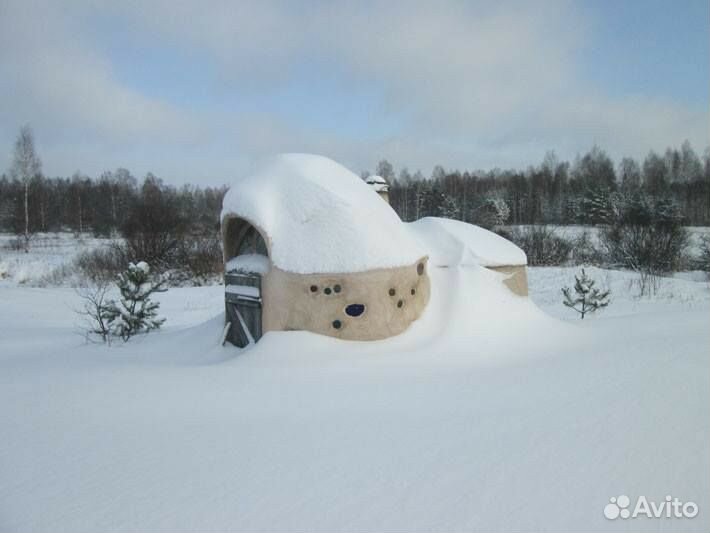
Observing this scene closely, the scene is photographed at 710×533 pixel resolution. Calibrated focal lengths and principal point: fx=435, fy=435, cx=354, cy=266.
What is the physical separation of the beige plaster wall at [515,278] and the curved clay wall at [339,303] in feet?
11.5

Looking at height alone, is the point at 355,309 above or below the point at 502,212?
below

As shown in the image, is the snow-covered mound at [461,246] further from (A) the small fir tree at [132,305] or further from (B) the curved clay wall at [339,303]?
(A) the small fir tree at [132,305]

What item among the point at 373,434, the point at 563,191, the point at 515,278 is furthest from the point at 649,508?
the point at 563,191

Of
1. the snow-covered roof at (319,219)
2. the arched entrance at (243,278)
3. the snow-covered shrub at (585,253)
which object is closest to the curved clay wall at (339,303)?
the snow-covered roof at (319,219)

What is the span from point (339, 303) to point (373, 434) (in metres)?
3.65

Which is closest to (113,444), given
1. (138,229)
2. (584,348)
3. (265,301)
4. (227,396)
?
(227,396)

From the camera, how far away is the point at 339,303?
8055mm

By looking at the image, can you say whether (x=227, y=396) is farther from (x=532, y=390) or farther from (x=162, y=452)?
(x=532, y=390)

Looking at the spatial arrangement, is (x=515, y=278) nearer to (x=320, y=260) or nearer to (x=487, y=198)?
(x=320, y=260)

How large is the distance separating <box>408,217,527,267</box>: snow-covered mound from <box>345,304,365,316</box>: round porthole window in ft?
9.12

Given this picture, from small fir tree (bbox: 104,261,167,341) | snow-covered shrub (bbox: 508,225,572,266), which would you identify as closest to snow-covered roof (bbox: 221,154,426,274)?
small fir tree (bbox: 104,261,167,341)

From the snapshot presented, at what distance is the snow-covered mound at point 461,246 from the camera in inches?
408

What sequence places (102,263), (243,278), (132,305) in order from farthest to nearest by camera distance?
(102,263)
(132,305)
(243,278)

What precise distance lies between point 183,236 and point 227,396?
27064 mm
